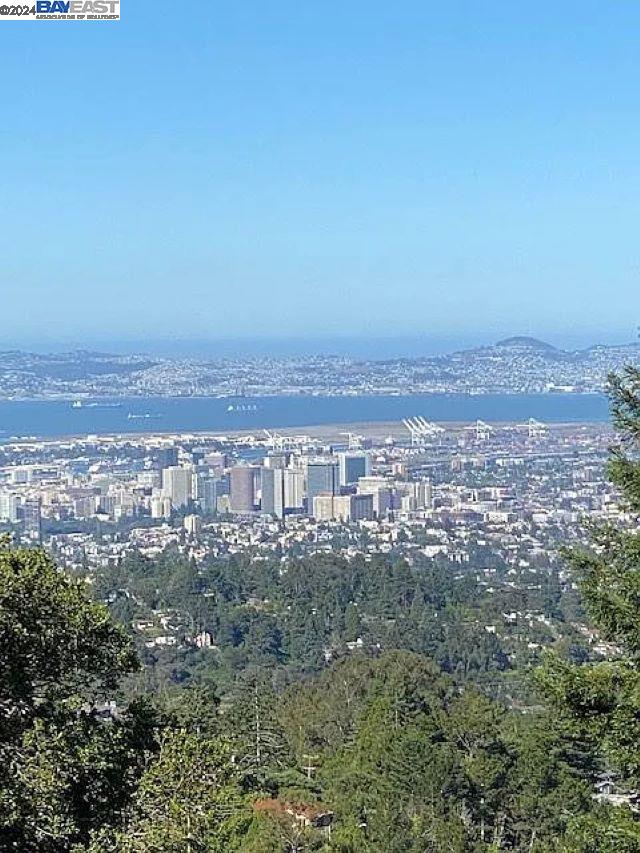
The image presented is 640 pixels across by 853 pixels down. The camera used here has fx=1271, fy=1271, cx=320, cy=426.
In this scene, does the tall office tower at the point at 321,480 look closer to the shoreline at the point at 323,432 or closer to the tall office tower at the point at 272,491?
the tall office tower at the point at 272,491

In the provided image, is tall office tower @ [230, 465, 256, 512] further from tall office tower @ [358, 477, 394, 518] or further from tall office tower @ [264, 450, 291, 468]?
tall office tower @ [358, 477, 394, 518]

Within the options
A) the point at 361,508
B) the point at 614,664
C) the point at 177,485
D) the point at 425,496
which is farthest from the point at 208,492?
the point at 614,664

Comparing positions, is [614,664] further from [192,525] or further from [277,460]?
[277,460]

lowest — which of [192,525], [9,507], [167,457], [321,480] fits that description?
[192,525]

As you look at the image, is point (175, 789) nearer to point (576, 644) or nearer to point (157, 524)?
point (576, 644)

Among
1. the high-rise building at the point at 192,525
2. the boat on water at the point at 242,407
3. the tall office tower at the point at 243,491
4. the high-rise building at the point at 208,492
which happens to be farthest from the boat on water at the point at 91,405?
the high-rise building at the point at 192,525

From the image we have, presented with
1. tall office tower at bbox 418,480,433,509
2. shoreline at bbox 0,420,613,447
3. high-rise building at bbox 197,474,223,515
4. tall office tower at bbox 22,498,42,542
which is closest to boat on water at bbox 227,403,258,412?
shoreline at bbox 0,420,613,447

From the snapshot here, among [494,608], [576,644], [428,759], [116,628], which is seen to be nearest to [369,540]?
[494,608]

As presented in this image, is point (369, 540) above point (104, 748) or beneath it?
beneath
